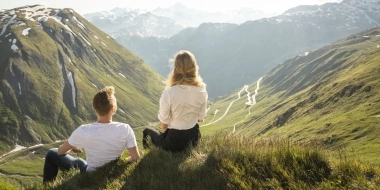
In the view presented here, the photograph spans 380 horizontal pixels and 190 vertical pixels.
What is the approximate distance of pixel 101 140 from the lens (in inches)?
412

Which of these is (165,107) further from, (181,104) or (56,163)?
(56,163)

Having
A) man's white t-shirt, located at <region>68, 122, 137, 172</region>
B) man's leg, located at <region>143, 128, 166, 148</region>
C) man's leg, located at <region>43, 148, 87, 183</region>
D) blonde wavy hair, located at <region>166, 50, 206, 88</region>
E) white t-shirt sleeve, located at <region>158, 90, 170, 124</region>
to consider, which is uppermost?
blonde wavy hair, located at <region>166, 50, 206, 88</region>

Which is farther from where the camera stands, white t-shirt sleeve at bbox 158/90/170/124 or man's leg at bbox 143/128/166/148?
man's leg at bbox 143/128/166/148

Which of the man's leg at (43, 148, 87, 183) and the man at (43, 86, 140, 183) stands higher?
the man at (43, 86, 140, 183)

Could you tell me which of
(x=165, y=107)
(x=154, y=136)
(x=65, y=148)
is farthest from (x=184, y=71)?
(x=65, y=148)

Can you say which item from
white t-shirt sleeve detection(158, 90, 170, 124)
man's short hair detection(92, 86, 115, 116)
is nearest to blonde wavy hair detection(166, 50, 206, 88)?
white t-shirt sleeve detection(158, 90, 170, 124)

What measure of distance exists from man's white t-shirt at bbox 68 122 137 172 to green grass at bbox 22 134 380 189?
44 centimetres

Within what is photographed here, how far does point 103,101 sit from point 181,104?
2.49 meters

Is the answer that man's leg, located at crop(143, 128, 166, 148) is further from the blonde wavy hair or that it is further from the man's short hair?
the man's short hair

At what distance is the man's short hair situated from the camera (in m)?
9.94

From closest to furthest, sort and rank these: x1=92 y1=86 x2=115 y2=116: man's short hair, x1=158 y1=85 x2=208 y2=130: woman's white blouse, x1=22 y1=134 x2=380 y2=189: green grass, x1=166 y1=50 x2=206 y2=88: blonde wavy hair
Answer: x1=22 y1=134 x2=380 y2=189: green grass, x1=92 y1=86 x2=115 y2=116: man's short hair, x1=166 y1=50 x2=206 y2=88: blonde wavy hair, x1=158 y1=85 x2=208 y2=130: woman's white blouse

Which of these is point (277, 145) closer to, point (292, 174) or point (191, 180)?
point (292, 174)

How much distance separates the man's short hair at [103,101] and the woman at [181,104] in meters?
1.76

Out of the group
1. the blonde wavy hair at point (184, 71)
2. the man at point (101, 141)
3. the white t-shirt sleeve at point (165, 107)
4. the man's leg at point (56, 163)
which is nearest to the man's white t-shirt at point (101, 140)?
the man at point (101, 141)
